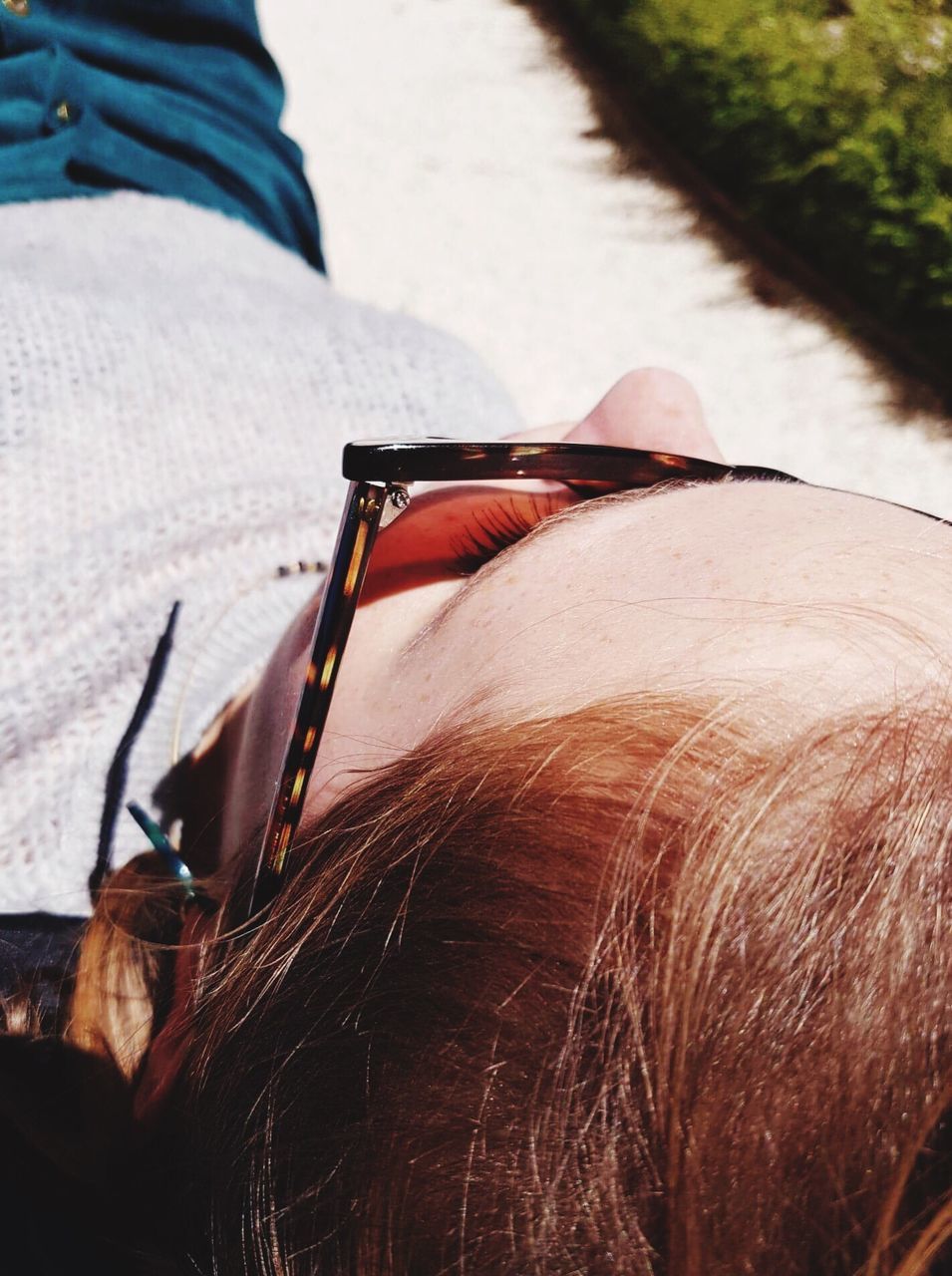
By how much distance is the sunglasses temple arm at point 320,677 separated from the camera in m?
0.79

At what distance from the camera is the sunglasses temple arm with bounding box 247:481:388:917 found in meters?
0.79

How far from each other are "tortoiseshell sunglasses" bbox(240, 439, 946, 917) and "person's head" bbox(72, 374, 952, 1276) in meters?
0.06

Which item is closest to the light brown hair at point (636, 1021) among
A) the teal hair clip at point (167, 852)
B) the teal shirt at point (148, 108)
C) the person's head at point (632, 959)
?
the person's head at point (632, 959)

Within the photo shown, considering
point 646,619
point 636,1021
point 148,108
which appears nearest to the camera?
point 636,1021

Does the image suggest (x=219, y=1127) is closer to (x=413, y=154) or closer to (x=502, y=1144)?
(x=502, y=1144)

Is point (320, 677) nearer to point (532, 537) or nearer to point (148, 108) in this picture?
point (532, 537)

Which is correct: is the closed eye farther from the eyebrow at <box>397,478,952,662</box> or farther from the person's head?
the person's head

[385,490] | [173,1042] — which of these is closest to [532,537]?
[385,490]

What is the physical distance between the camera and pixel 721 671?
0.62 metres

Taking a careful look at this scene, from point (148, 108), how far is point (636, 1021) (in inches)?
65.5

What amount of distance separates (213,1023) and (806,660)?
21.0 inches

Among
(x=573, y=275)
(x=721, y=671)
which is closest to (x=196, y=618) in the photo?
(x=721, y=671)

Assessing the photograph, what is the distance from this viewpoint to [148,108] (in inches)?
62.2

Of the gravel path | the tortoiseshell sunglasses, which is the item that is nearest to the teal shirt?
the gravel path
